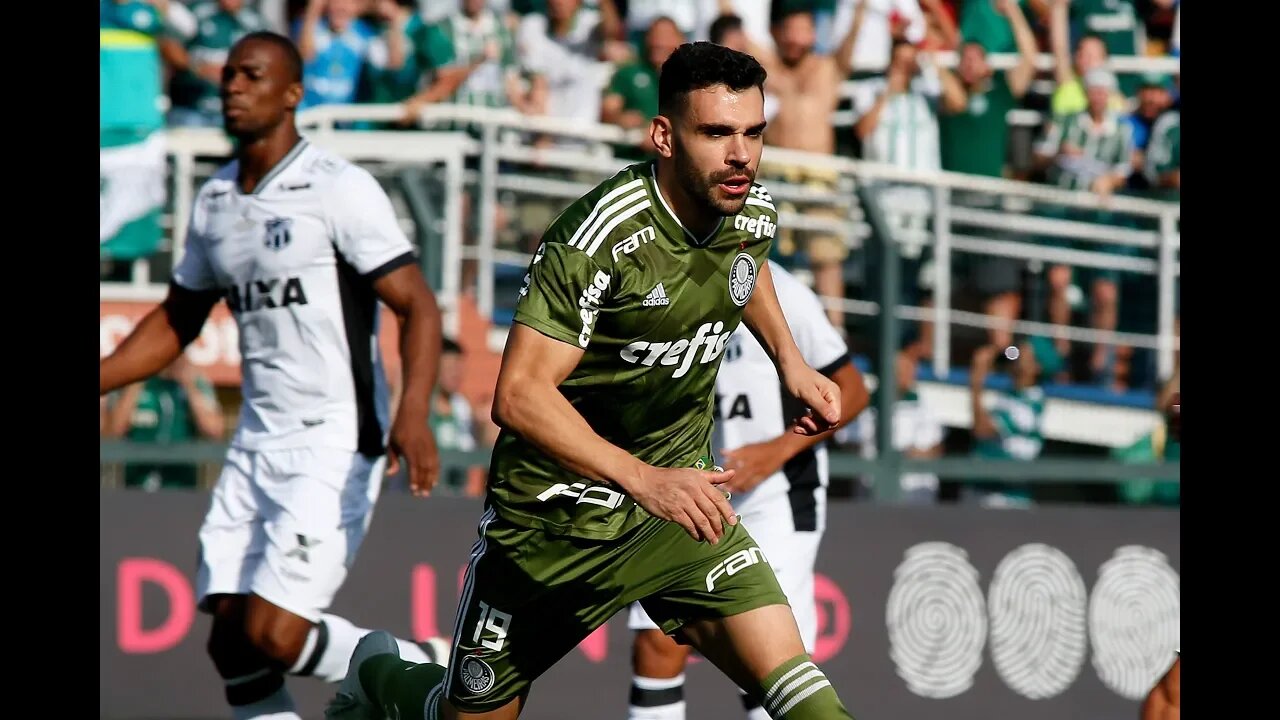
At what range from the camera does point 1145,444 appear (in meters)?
11.2

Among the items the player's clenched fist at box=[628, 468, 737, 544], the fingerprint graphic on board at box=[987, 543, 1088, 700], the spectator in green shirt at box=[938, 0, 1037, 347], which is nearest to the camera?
the player's clenched fist at box=[628, 468, 737, 544]

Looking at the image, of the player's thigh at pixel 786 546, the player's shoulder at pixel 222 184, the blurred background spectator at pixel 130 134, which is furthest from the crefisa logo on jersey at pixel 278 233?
the blurred background spectator at pixel 130 134

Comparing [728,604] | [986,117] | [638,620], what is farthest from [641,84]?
[728,604]

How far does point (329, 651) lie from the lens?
7.34 m

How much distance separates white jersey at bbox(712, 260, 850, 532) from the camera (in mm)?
8227

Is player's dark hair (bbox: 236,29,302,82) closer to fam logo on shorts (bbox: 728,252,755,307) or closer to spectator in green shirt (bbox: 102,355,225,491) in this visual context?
fam logo on shorts (bbox: 728,252,755,307)

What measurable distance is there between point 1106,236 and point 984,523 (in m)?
2.04

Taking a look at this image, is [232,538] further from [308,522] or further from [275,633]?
[275,633]

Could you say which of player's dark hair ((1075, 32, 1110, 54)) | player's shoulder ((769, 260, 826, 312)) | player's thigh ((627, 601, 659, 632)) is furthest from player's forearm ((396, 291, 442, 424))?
player's dark hair ((1075, 32, 1110, 54))

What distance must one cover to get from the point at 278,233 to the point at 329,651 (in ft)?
5.71

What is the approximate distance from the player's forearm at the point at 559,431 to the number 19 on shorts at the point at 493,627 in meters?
A: 0.81

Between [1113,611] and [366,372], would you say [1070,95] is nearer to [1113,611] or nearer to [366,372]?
[1113,611]

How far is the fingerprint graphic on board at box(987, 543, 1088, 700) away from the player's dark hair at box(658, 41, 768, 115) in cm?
597

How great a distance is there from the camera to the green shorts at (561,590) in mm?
5746
